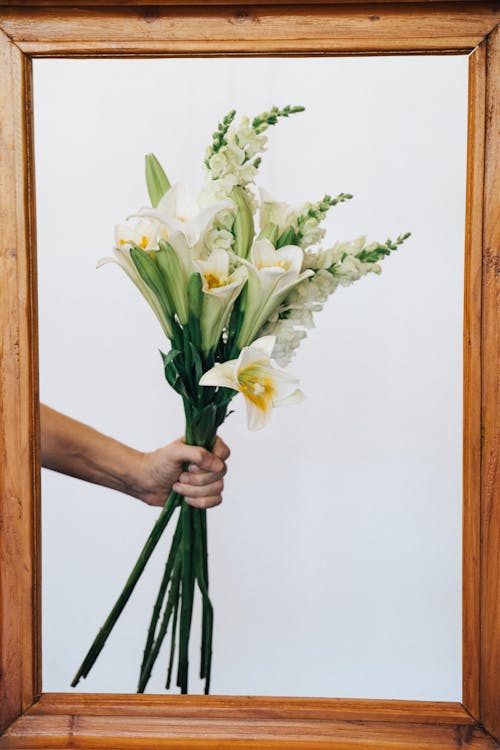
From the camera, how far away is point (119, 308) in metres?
0.79

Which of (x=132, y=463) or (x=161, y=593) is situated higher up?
(x=132, y=463)

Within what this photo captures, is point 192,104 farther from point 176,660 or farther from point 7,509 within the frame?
point 176,660

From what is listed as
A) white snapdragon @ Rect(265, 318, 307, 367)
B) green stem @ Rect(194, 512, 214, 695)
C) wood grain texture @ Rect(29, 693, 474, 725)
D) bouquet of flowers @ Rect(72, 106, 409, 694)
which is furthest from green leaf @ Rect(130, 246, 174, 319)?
wood grain texture @ Rect(29, 693, 474, 725)

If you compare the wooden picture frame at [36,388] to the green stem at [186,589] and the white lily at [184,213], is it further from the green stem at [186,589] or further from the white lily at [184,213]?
the white lily at [184,213]

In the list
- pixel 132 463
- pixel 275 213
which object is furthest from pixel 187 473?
pixel 275 213

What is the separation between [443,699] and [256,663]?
189mm

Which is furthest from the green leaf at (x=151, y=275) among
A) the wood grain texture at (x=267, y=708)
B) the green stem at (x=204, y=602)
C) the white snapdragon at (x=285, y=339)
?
the wood grain texture at (x=267, y=708)

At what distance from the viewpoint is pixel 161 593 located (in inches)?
31.3

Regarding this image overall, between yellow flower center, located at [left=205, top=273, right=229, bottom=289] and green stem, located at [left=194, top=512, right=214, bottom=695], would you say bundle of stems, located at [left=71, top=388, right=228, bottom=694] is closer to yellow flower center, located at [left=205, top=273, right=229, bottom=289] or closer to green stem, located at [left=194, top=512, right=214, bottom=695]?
green stem, located at [left=194, top=512, right=214, bottom=695]

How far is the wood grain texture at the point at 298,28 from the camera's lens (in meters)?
0.75

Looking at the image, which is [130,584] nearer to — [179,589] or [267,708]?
[179,589]

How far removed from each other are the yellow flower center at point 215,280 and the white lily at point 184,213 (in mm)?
34

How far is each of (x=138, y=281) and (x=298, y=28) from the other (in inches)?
11.3

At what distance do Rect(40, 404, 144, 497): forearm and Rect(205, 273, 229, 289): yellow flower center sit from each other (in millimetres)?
185
